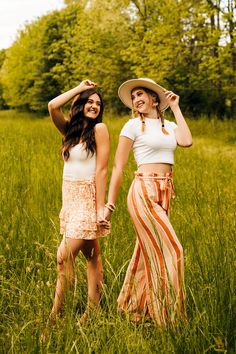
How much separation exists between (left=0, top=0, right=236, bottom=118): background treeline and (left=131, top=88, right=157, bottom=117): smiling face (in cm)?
1306

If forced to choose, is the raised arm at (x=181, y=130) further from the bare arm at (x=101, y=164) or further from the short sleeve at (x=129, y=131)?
the bare arm at (x=101, y=164)

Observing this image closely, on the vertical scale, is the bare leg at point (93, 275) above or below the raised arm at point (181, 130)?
below

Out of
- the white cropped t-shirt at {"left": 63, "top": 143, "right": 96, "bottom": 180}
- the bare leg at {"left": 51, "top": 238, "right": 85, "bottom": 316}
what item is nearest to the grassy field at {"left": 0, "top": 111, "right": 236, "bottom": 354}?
the bare leg at {"left": 51, "top": 238, "right": 85, "bottom": 316}

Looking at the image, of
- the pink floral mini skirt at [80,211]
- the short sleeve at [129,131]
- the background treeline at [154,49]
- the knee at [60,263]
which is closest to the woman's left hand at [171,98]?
the short sleeve at [129,131]

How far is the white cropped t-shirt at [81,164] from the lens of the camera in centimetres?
304

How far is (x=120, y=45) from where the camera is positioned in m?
28.2

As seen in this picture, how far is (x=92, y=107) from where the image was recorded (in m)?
3.11

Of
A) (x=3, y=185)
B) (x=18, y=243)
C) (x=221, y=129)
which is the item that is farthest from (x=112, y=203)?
(x=221, y=129)

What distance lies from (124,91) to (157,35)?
18390mm

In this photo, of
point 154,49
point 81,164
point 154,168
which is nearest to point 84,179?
point 81,164

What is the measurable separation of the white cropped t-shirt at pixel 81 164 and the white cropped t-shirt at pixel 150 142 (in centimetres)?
26

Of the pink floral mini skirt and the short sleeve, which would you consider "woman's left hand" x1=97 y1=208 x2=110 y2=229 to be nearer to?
the pink floral mini skirt

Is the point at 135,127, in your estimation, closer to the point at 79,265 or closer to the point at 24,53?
the point at 79,265

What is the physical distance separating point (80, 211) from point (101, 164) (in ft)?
1.01
